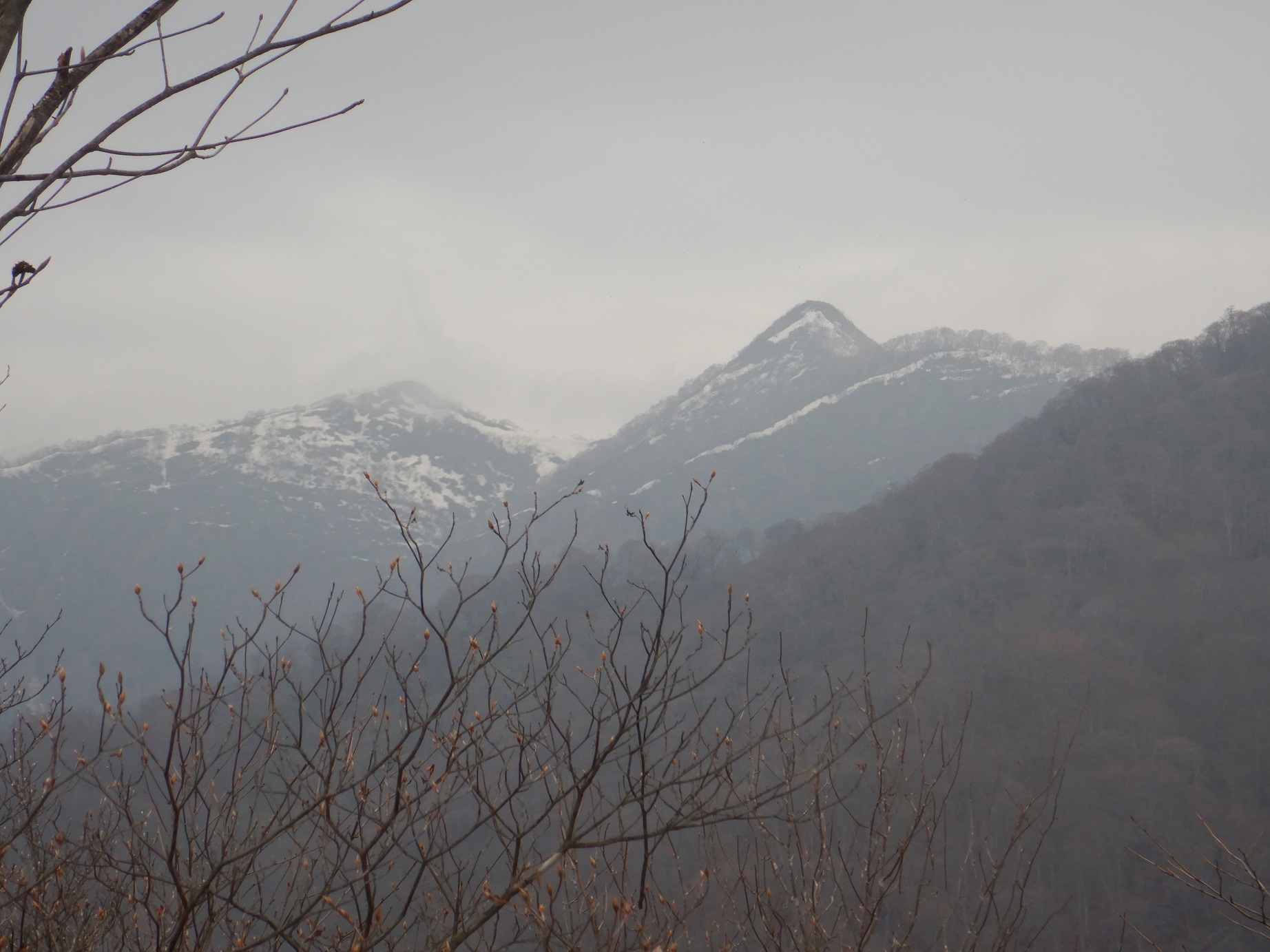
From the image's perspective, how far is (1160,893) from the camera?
32.4 metres

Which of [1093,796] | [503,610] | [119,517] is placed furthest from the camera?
[119,517]

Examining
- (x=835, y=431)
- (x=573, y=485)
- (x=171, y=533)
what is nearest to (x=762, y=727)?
(x=835, y=431)

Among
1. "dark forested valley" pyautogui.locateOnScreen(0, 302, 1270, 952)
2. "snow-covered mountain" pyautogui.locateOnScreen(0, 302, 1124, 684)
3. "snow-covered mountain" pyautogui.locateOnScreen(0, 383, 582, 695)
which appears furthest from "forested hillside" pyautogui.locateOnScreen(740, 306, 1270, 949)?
"snow-covered mountain" pyautogui.locateOnScreen(0, 383, 582, 695)

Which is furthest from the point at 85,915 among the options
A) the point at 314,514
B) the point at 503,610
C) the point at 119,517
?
the point at 119,517

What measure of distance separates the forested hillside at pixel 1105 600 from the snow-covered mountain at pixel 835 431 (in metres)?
55.0

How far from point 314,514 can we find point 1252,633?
165 meters

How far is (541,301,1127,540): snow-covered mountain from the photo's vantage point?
139375mm

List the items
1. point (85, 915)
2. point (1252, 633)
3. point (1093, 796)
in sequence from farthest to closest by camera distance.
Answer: point (1252, 633) → point (1093, 796) → point (85, 915)

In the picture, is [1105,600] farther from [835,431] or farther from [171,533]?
[171,533]

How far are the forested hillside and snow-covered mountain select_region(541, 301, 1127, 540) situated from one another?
55.0m

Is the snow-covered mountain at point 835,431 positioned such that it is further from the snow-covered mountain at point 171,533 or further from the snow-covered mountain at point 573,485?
the snow-covered mountain at point 171,533

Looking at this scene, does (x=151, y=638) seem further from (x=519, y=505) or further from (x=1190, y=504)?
(x=1190, y=504)

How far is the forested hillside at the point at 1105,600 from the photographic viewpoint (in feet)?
118

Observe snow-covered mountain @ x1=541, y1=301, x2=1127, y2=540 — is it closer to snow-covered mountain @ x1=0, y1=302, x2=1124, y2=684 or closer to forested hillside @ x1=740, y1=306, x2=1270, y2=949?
snow-covered mountain @ x1=0, y1=302, x2=1124, y2=684
